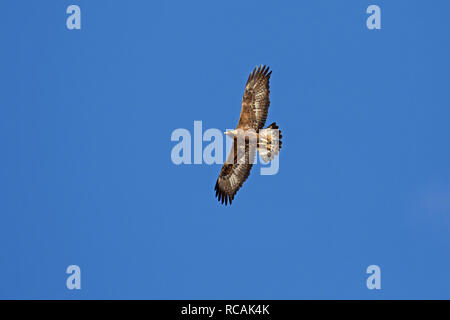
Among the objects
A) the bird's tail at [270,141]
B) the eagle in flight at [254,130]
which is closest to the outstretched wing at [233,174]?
the eagle in flight at [254,130]

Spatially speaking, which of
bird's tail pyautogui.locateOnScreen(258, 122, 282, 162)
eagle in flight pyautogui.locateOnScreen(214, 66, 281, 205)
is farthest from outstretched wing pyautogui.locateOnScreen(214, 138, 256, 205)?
bird's tail pyautogui.locateOnScreen(258, 122, 282, 162)

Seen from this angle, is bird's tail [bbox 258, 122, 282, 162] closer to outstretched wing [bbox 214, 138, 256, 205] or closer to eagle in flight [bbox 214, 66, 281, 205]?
eagle in flight [bbox 214, 66, 281, 205]

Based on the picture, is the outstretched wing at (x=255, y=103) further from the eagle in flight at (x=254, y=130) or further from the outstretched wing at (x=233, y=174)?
the outstretched wing at (x=233, y=174)

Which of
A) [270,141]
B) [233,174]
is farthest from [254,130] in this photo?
[233,174]

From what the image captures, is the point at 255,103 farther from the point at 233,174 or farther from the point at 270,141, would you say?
the point at 233,174

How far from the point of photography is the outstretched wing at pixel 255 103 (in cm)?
1795

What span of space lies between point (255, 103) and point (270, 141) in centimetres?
105

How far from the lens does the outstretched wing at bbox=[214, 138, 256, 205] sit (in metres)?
18.5

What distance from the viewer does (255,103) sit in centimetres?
A: 1808

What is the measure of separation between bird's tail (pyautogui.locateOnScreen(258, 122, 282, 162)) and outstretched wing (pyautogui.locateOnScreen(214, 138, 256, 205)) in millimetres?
490

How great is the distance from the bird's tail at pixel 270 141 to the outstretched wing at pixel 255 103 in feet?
0.90
